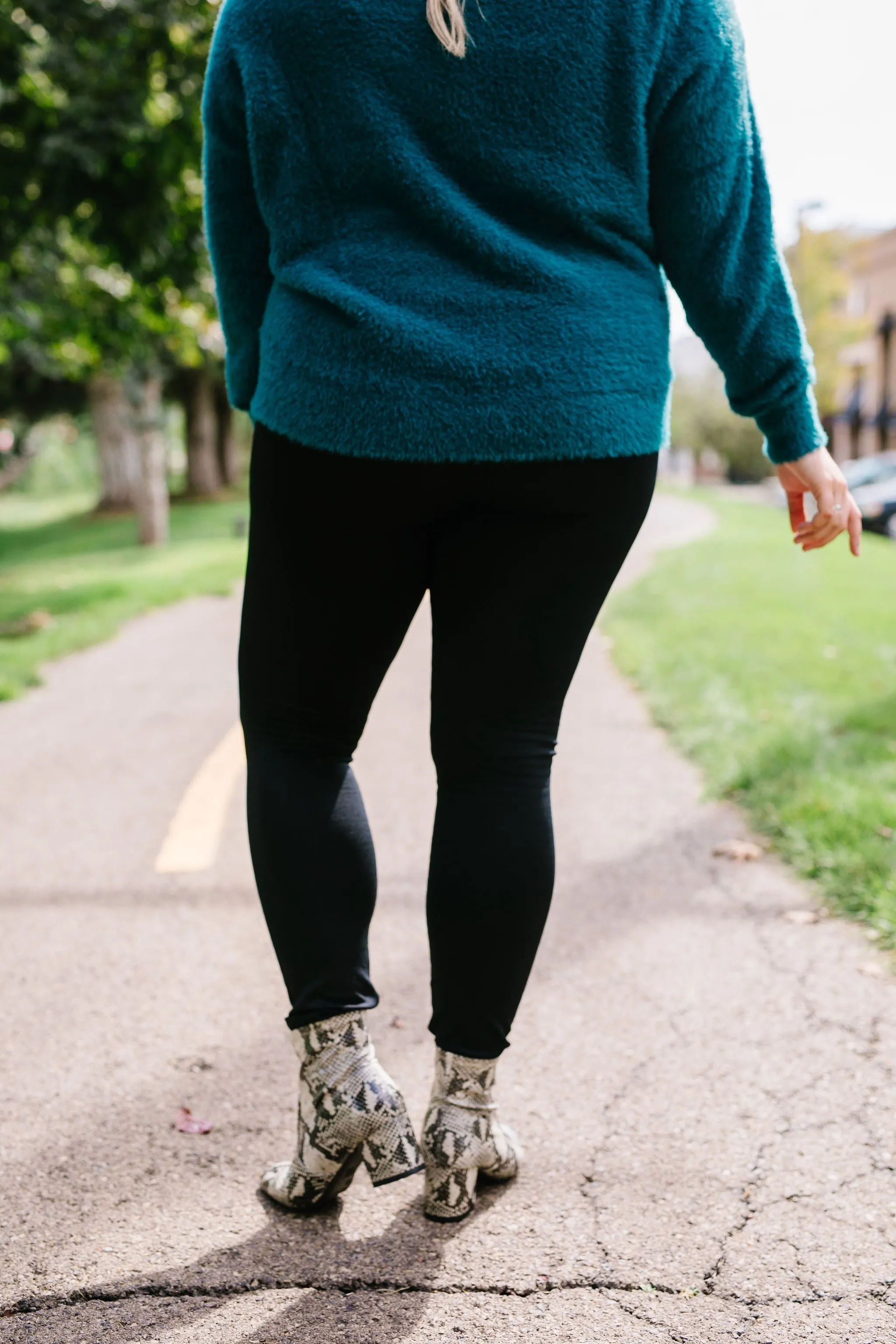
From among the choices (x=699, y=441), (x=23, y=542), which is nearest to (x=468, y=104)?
(x=23, y=542)

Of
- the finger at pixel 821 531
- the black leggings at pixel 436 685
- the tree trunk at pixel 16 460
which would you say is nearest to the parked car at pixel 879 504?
the tree trunk at pixel 16 460

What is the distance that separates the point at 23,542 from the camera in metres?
25.3

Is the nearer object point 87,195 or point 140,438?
point 87,195

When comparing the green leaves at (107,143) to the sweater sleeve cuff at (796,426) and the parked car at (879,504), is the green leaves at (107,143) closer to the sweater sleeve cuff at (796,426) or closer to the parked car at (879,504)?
the sweater sleeve cuff at (796,426)

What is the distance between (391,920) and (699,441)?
178 ft

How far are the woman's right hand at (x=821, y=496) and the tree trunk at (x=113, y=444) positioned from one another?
20.4 m

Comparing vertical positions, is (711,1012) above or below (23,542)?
above

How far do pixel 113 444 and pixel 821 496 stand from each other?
24.9m

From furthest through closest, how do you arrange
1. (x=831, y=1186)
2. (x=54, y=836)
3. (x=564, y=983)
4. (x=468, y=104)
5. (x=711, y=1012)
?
(x=54, y=836)
(x=564, y=983)
(x=711, y=1012)
(x=831, y=1186)
(x=468, y=104)

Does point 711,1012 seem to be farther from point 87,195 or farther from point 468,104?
point 87,195

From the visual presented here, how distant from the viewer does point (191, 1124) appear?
2.05m

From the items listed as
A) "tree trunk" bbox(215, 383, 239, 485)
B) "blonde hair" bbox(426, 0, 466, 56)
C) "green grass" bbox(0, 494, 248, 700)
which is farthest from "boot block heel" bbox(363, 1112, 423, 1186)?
"tree trunk" bbox(215, 383, 239, 485)

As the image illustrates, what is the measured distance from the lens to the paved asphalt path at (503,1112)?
5.16ft

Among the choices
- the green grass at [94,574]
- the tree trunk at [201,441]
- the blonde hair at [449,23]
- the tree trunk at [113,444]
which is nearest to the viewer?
the blonde hair at [449,23]
